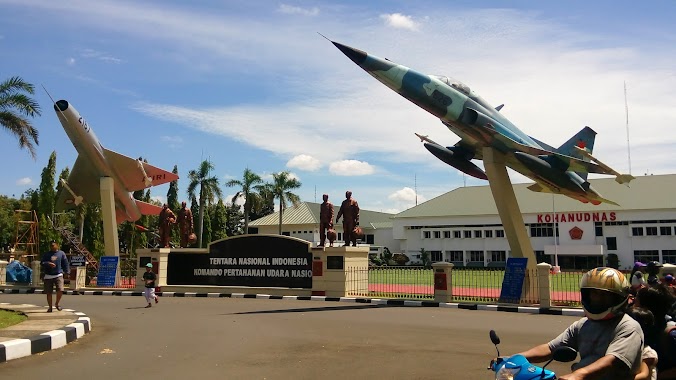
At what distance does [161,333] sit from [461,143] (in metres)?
13.3

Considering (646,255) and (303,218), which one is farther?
(303,218)

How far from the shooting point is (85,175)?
30625mm

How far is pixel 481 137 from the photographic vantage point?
62.7 feet

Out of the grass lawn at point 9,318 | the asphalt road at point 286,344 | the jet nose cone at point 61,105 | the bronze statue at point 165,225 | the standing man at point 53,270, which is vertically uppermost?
the jet nose cone at point 61,105

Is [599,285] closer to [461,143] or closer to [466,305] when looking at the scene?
[466,305]

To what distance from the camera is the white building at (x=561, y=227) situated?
47656 mm

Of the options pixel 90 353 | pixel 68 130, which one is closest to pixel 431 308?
pixel 90 353

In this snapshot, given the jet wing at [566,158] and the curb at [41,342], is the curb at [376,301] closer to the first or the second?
the jet wing at [566,158]

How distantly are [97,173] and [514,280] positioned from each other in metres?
20.1

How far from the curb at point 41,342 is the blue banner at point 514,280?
11697mm

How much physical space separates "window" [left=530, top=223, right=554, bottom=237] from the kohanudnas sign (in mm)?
35436

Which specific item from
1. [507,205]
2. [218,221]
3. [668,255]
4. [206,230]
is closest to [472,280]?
[507,205]

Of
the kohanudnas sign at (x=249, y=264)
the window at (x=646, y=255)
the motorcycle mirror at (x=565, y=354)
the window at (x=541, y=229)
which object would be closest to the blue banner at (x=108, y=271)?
the kohanudnas sign at (x=249, y=264)

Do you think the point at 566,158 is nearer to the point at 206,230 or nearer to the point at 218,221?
the point at 218,221
